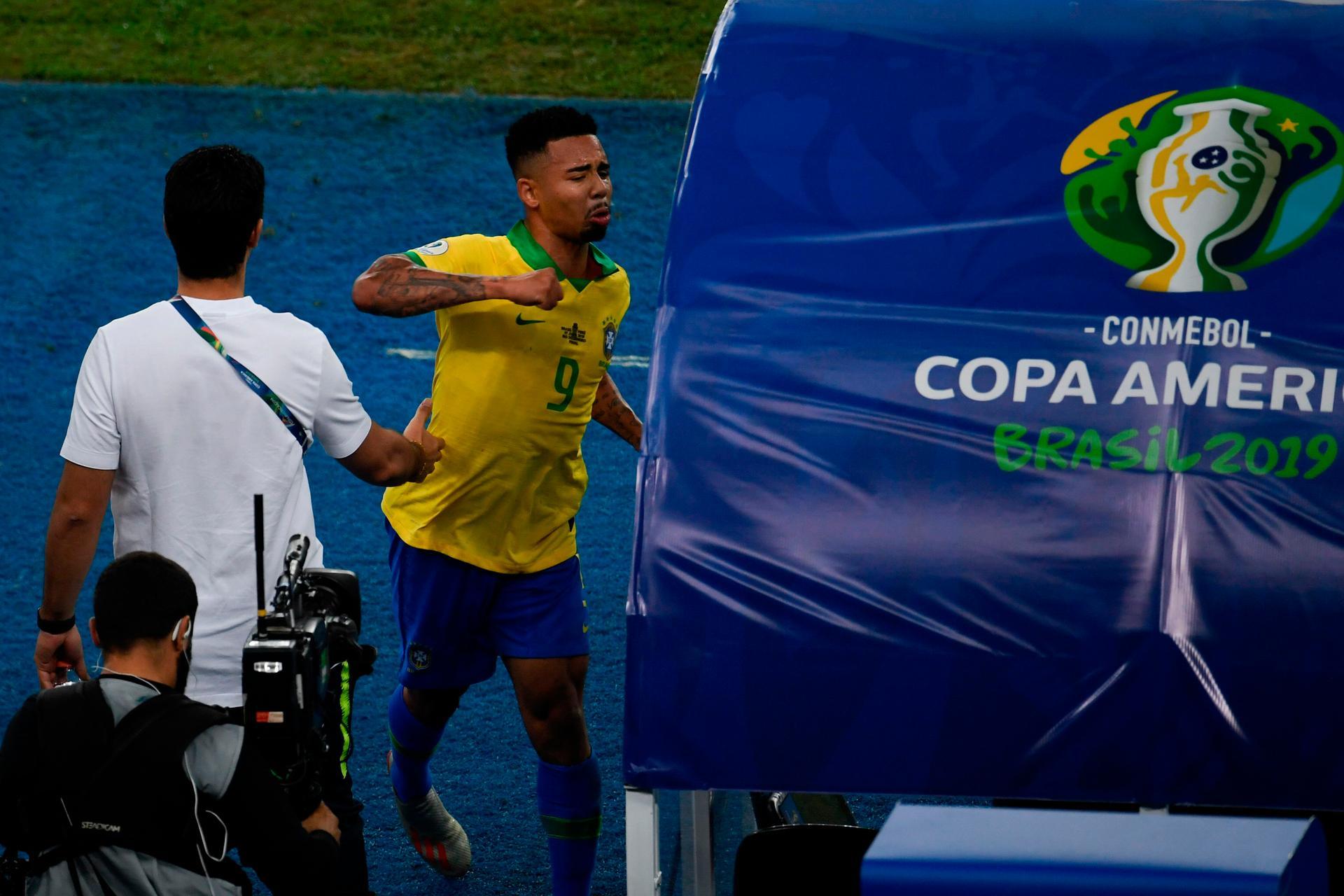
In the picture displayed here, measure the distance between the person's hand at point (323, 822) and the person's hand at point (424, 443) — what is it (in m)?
0.85

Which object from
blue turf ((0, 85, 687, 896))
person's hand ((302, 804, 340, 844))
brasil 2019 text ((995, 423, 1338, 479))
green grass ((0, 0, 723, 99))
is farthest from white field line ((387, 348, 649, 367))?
brasil 2019 text ((995, 423, 1338, 479))

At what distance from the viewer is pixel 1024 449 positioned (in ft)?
8.93

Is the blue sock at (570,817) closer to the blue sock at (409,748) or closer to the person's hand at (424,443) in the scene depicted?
the blue sock at (409,748)

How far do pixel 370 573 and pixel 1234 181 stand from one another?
432cm

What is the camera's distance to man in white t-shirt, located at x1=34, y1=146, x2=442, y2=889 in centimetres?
308

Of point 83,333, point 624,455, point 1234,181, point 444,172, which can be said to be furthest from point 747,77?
point 444,172

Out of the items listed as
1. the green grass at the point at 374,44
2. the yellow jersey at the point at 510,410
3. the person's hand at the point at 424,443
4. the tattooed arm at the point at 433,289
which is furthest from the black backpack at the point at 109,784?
the green grass at the point at 374,44

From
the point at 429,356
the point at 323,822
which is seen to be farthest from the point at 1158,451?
the point at 429,356

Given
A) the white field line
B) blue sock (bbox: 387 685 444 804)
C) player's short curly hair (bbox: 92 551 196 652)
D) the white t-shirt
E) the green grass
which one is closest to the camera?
player's short curly hair (bbox: 92 551 196 652)

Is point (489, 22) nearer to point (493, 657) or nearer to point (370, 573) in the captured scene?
point (370, 573)

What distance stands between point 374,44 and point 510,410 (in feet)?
27.3

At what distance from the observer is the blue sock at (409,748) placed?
14.1ft

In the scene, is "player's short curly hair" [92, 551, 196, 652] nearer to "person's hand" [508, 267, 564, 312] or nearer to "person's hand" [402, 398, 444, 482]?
"person's hand" [402, 398, 444, 482]

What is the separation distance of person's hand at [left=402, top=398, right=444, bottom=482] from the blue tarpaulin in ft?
3.03
